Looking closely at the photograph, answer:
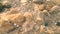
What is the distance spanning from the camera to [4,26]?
179 inches

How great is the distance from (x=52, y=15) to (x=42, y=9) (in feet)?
0.91

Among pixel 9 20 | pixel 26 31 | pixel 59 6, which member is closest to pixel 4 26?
pixel 9 20

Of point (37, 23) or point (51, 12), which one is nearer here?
point (37, 23)

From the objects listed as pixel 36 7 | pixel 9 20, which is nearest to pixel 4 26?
pixel 9 20

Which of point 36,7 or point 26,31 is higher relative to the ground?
point 36,7

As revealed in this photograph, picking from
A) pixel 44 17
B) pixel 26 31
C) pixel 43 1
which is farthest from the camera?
pixel 43 1

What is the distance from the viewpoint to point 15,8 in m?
4.91

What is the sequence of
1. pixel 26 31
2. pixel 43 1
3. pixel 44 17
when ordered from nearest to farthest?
pixel 26 31, pixel 44 17, pixel 43 1

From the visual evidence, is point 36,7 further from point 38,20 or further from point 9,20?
point 9,20

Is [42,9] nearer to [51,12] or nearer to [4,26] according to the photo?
[51,12]

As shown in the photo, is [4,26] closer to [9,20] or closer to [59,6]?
[9,20]

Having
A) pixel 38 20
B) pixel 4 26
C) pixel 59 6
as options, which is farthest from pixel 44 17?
→ pixel 4 26

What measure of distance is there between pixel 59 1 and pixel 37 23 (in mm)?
954

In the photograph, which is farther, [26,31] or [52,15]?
[52,15]
